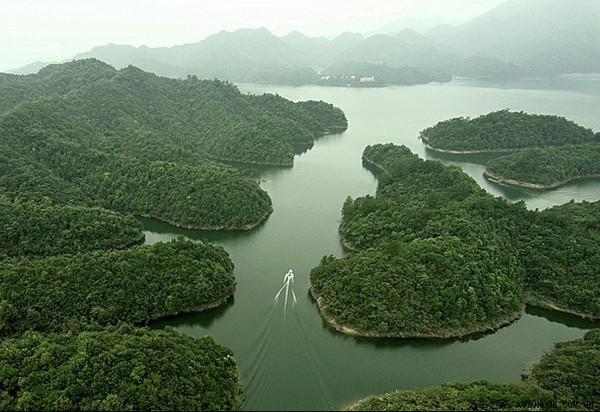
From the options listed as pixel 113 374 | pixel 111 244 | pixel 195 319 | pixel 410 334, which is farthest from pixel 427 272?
pixel 111 244

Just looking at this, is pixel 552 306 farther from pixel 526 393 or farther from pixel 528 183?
pixel 528 183

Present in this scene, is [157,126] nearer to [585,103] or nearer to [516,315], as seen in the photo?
[516,315]

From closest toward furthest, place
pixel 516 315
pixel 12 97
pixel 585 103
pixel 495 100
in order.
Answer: pixel 516 315 → pixel 12 97 → pixel 585 103 → pixel 495 100

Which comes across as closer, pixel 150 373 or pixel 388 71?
pixel 150 373

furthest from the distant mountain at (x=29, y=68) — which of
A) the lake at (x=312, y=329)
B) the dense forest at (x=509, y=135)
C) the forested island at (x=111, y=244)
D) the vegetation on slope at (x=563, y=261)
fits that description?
the vegetation on slope at (x=563, y=261)

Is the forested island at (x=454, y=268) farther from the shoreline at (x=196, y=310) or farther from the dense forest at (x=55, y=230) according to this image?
the dense forest at (x=55, y=230)

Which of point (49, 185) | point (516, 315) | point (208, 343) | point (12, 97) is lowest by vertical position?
point (516, 315)

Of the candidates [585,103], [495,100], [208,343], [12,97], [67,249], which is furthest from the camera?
[495,100]

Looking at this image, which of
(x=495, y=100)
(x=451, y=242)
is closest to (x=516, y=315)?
(x=451, y=242)
